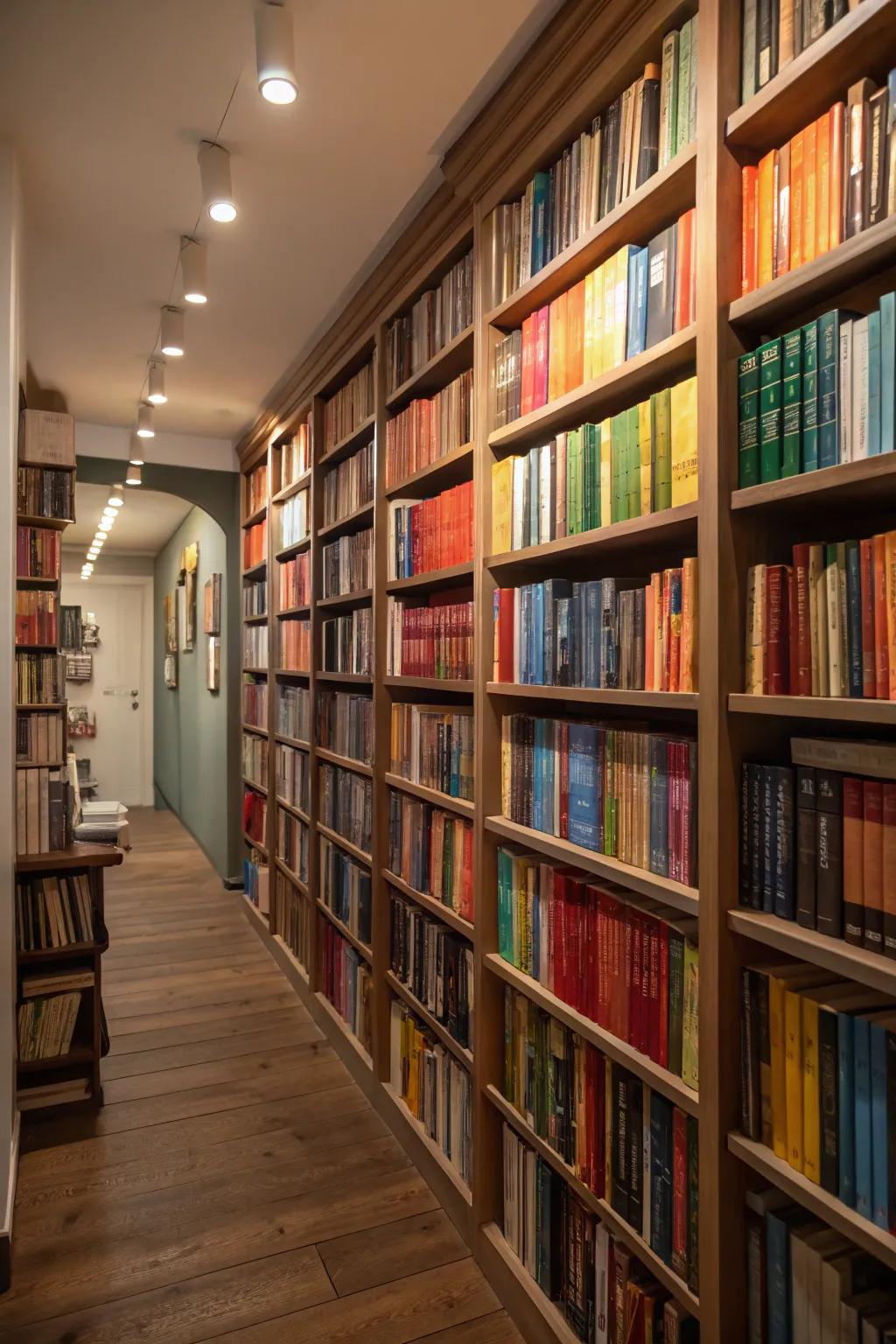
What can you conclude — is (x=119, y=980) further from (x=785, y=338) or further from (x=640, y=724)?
(x=785, y=338)

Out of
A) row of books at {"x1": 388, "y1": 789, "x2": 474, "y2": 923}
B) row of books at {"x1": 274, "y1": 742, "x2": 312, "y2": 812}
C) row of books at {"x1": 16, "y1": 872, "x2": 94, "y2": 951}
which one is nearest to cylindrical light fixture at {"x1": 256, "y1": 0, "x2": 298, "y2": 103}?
row of books at {"x1": 388, "y1": 789, "x2": 474, "y2": 923}

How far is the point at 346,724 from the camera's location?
9.91 ft

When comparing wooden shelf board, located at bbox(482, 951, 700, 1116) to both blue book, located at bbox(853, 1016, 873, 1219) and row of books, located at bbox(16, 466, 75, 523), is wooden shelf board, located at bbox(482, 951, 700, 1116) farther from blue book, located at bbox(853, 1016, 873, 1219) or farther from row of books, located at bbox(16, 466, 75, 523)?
row of books, located at bbox(16, 466, 75, 523)

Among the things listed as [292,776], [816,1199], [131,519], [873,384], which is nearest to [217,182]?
[873,384]

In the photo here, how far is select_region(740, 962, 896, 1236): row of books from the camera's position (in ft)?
3.22

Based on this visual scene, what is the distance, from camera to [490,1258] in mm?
1897

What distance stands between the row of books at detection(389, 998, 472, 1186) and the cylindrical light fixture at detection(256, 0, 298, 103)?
2185mm

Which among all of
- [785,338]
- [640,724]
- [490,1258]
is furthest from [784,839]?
[490,1258]

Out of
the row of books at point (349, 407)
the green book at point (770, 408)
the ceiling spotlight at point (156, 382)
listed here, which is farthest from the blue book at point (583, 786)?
the ceiling spotlight at point (156, 382)

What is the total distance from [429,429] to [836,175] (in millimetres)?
1376

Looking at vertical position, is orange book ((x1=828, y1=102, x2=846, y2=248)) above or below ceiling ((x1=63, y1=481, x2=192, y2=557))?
below

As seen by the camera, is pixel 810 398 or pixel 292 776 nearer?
pixel 810 398

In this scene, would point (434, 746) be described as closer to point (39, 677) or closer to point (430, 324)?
point (430, 324)

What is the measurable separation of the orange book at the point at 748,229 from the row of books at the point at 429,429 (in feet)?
3.06
